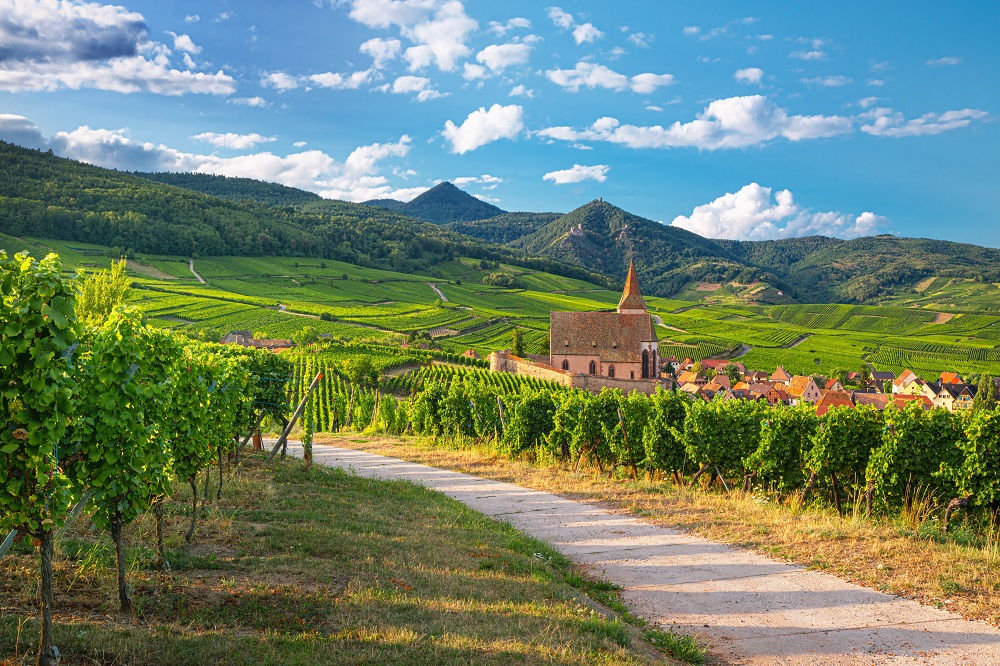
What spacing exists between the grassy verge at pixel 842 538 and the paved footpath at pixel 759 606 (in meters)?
0.43

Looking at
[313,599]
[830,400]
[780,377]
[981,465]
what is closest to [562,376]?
[830,400]

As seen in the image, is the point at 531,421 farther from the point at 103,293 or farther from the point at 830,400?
the point at 830,400

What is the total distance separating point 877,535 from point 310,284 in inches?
4271

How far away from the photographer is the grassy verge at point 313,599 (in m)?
5.04

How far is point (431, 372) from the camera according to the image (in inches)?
2450

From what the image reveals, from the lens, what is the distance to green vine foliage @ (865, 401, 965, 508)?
1073 centimetres

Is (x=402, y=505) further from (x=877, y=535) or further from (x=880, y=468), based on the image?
(x=880, y=468)

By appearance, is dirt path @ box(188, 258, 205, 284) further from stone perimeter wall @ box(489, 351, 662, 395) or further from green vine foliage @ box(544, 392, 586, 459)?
green vine foliage @ box(544, 392, 586, 459)

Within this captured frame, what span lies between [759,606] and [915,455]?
5973 mm

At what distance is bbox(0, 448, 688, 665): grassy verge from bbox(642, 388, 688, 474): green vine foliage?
680 cm

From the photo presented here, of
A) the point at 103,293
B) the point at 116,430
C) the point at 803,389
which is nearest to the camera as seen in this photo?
the point at 116,430

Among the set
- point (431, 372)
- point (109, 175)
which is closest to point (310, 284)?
point (431, 372)

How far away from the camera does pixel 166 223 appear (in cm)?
11831

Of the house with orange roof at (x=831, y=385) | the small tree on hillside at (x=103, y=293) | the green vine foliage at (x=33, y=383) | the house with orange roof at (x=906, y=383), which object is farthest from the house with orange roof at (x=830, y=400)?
the green vine foliage at (x=33, y=383)
